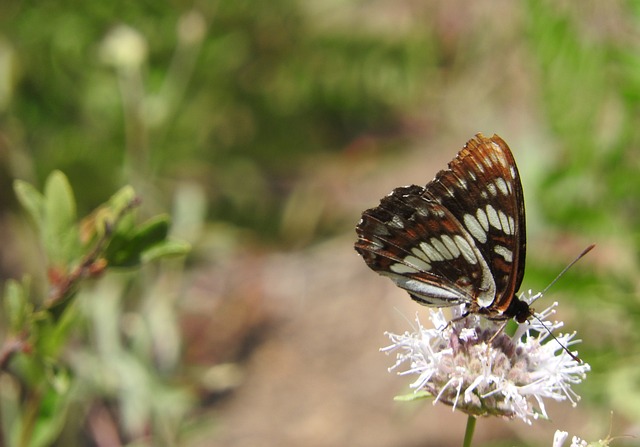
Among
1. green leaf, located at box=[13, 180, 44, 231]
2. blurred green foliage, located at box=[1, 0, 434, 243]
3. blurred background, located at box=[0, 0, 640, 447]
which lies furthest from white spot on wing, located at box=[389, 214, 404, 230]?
blurred green foliage, located at box=[1, 0, 434, 243]

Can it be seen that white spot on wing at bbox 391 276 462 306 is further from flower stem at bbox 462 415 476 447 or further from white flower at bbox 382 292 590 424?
flower stem at bbox 462 415 476 447

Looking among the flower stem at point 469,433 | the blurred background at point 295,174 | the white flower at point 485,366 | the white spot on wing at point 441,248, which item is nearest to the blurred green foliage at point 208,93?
the blurred background at point 295,174

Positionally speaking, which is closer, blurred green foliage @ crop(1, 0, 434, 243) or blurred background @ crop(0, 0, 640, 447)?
blurred background @ crop(0, 0, 640, 447)

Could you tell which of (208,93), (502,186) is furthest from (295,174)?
(502,186)

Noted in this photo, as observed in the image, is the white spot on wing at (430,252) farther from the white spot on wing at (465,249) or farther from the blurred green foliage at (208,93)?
the blurred green foliage at (208,93)

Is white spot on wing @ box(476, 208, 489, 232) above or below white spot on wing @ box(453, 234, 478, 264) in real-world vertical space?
above

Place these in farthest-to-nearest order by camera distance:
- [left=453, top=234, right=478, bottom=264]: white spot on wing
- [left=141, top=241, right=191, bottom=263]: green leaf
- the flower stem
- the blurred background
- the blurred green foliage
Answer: the blurred green foliage
the blurred background
[left=453, top=234, right=478, bottom=264]: white spot on wing
[left=141, top=241, right=191, bottom=263]: green leaf
the flower stem

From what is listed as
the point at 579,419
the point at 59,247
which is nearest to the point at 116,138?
the point at 579,419

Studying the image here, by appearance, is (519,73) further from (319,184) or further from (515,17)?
(319,184)
